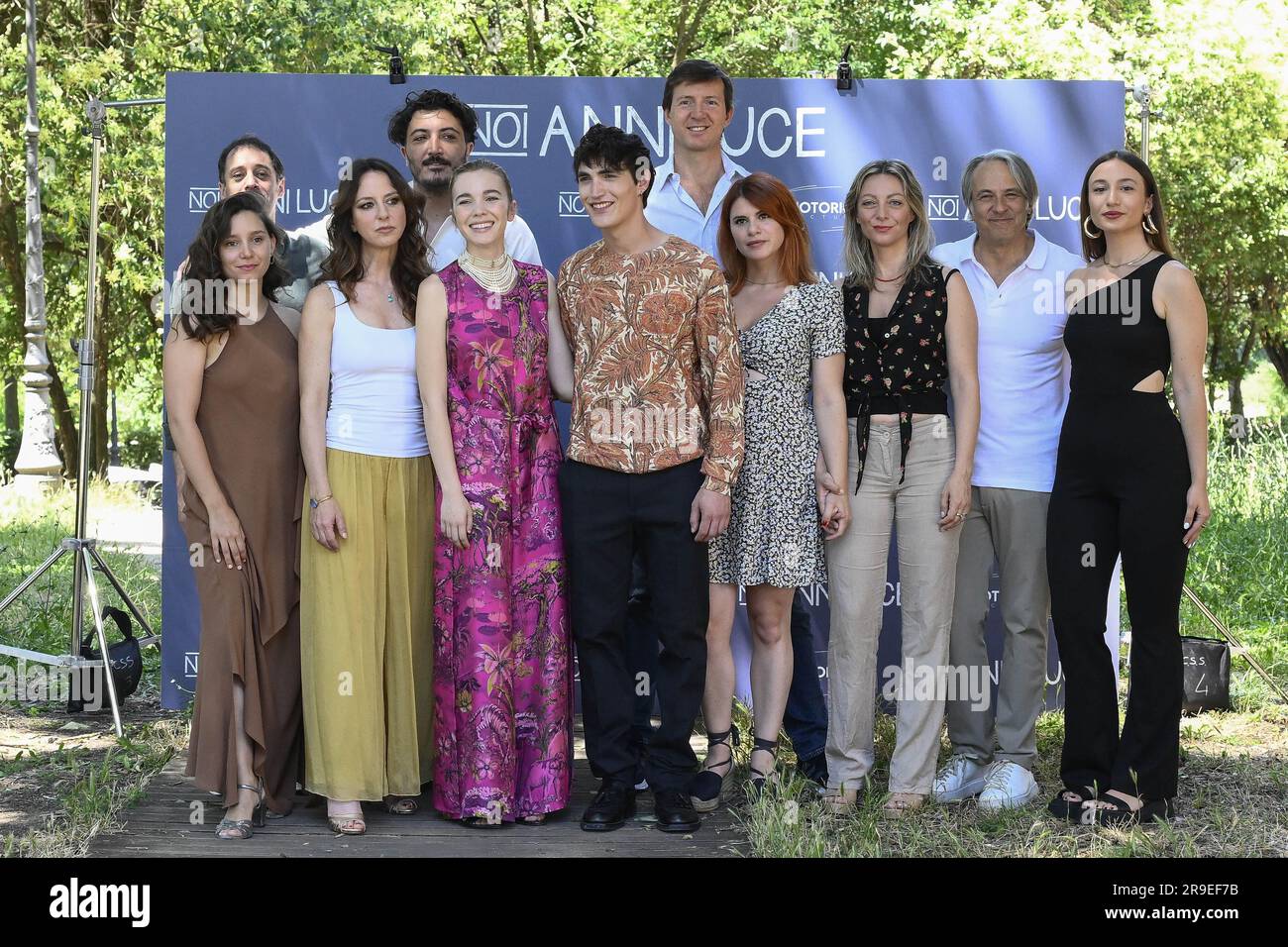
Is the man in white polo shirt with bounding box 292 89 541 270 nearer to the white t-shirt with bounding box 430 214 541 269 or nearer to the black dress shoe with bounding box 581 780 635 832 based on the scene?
the white t-shirt with bounding box 430 214 541 269

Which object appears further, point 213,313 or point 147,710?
point 147,710

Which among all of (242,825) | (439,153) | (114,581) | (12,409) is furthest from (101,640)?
(12,409)

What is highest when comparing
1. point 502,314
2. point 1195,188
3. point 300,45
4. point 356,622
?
point 300,45

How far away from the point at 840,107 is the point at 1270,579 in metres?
4.07

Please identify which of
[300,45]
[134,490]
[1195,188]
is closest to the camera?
[300,45]

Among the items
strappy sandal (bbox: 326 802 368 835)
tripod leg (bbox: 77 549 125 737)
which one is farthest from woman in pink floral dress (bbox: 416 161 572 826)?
tripod leg (bbox: 77 549 125 737)

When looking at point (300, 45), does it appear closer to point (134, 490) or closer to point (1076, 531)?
point (134, 490)

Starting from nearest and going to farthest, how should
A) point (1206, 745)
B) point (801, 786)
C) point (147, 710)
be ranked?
point (801, 786), point (1206, 745), point (147, 710)

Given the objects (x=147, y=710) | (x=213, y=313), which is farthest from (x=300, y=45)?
(x=213, y=313)

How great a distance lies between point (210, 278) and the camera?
14.1 ft

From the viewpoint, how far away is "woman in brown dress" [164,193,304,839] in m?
4.28

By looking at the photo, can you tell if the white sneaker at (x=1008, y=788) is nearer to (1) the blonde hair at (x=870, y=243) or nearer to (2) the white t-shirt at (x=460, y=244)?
(1) the blonde hair at (x=870, y=243)

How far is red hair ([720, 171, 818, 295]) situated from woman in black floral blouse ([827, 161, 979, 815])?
19 centimetres

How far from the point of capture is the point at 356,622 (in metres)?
4.30
